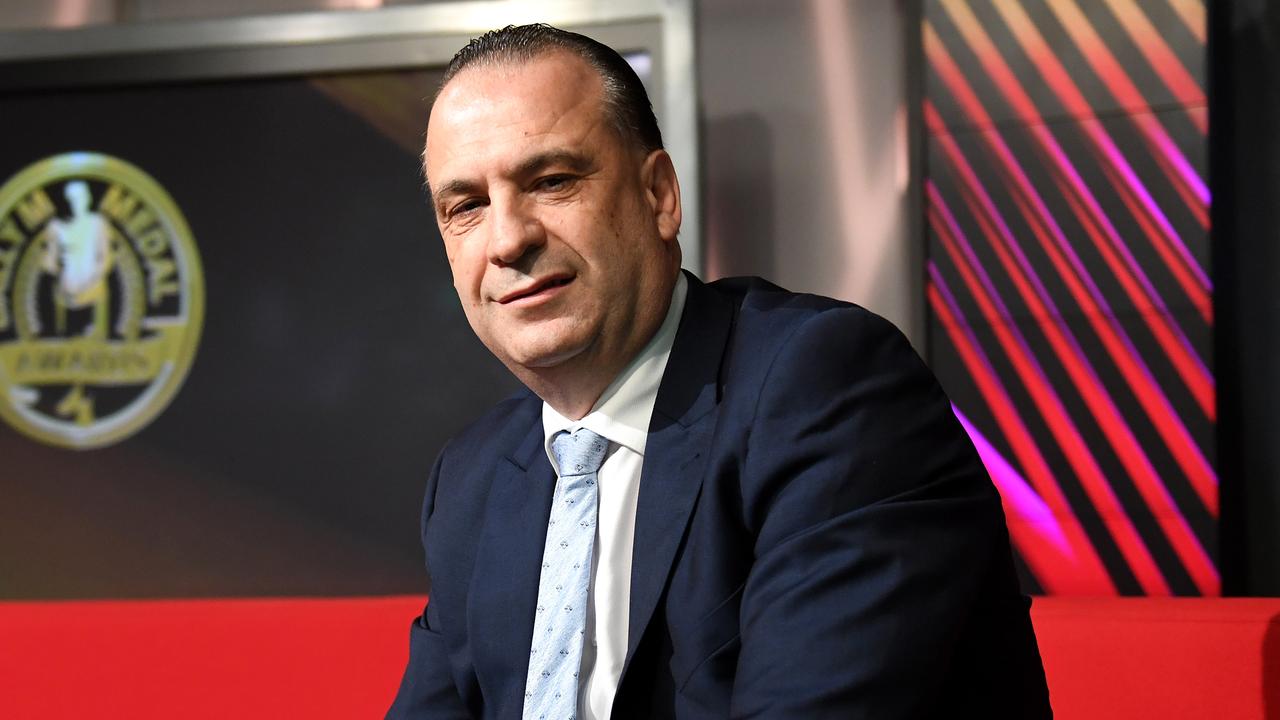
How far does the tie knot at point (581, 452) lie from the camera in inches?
Result: 49.9

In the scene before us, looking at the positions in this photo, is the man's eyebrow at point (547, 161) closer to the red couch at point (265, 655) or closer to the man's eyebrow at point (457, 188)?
the man's eyebrow at point (457, 188)

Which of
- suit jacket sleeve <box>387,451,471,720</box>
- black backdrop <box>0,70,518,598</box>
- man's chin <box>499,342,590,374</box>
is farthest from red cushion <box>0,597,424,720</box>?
man's chin <box>499,342,590,374</box>

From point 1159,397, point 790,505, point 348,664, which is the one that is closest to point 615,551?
point 790,505

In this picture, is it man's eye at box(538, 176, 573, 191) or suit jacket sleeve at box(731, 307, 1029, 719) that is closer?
suit jacket sleeve at box(731, 307, 1029, 719)

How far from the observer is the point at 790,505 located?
40.4 inches

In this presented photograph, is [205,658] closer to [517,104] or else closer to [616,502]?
[616,502]

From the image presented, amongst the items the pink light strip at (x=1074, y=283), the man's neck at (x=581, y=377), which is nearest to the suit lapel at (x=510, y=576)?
the man's neck at (x=581, y=377)

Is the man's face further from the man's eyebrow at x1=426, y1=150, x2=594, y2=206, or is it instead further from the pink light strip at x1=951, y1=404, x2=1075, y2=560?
the pink light strip at x1=951, y1=404, x2=1075, y2=560

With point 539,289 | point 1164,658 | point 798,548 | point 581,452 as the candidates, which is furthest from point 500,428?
point 1164,658

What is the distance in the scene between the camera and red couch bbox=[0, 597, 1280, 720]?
4.99ft

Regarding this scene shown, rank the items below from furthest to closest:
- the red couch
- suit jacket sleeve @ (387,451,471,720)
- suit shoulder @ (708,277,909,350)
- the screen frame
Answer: the screen frame
the red couch
suit jacket sleeve @ (387,451,471,720)
suit shoulder @ (708,277,909,350)

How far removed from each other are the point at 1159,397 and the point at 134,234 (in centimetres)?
199

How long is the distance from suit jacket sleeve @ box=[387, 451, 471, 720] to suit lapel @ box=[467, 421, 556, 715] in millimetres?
126

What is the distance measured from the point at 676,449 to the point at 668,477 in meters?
0.03
